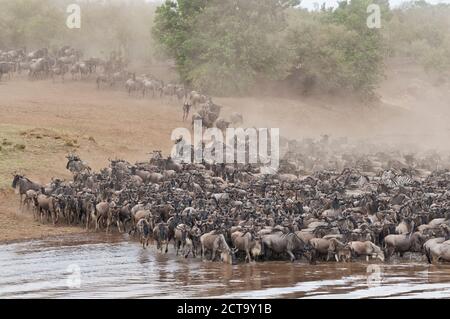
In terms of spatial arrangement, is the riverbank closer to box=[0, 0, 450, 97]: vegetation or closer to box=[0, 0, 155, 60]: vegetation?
box=[0, 0, 450, 97]: vegetation

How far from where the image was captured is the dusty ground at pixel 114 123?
1353 inches

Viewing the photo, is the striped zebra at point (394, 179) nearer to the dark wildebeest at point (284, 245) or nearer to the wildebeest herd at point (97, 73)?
the dark wildebeest at point (284, 245)

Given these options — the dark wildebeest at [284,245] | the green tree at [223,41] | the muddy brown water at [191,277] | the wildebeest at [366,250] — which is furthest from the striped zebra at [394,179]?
the green tree at [223,41]

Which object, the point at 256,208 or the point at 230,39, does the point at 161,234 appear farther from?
the point at 230,39

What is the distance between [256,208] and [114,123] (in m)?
21.4

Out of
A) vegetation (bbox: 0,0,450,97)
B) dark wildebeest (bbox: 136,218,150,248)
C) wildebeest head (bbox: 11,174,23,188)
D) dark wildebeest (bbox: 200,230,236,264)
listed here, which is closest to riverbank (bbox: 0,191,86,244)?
wildebeest head (bbox: 11,174,23,188)

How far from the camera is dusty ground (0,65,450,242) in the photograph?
34375 millimetres

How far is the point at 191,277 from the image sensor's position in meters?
20.7

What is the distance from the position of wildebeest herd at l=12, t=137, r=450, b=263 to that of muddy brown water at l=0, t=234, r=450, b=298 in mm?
433

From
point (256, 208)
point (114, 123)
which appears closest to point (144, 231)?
point (256, 208)

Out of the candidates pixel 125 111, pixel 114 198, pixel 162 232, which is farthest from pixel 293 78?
pixel 162 232

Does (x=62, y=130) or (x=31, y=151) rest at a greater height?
(x=62, y=130)

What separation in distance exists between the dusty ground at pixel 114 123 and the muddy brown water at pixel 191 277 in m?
4.09

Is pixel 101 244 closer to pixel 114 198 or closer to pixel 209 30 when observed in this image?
pixel 114 198
